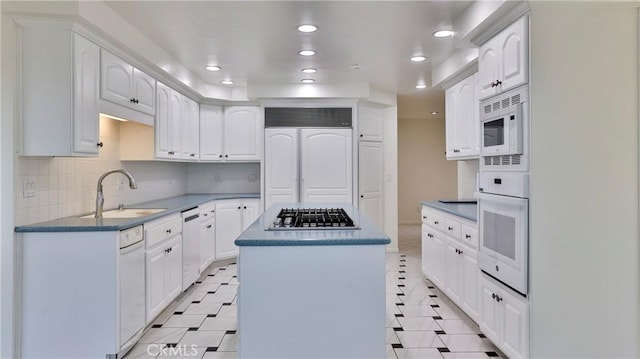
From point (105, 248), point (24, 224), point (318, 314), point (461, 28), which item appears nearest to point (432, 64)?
point (461, 28)

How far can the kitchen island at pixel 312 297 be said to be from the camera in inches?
74.8

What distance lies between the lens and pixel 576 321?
83.1 inches

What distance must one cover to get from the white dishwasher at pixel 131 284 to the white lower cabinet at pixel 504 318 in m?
2.45

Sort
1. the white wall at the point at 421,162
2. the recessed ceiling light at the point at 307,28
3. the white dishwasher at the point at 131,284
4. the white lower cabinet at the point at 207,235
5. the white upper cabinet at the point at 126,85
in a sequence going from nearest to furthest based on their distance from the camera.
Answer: the white dishwasher at the point at 131,284 < the white upper cabinet at the point at 126,85 < the recessed ceiling light at the point at 307,28 < the white lower cabinet at the point at 207,235 < the white wall at the point at 421,162

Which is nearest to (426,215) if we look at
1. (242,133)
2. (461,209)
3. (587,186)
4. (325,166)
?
(461,209)

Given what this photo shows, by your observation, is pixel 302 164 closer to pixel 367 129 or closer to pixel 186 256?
pixel 367 129

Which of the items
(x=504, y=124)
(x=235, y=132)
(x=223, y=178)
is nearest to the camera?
(x=504, y=124)

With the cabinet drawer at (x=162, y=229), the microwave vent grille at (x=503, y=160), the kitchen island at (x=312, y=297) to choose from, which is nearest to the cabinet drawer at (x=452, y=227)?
the microwave vent grille at (x=503, y=160)

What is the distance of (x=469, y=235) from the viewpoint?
2.96 metres

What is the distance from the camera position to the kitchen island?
6.23ft

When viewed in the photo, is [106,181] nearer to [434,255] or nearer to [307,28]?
[307,28]

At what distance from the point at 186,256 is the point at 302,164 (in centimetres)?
200

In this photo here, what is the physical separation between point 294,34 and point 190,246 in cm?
231

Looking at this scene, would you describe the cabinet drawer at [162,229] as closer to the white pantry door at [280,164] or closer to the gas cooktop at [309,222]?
the gas cooktop at [309,222]
